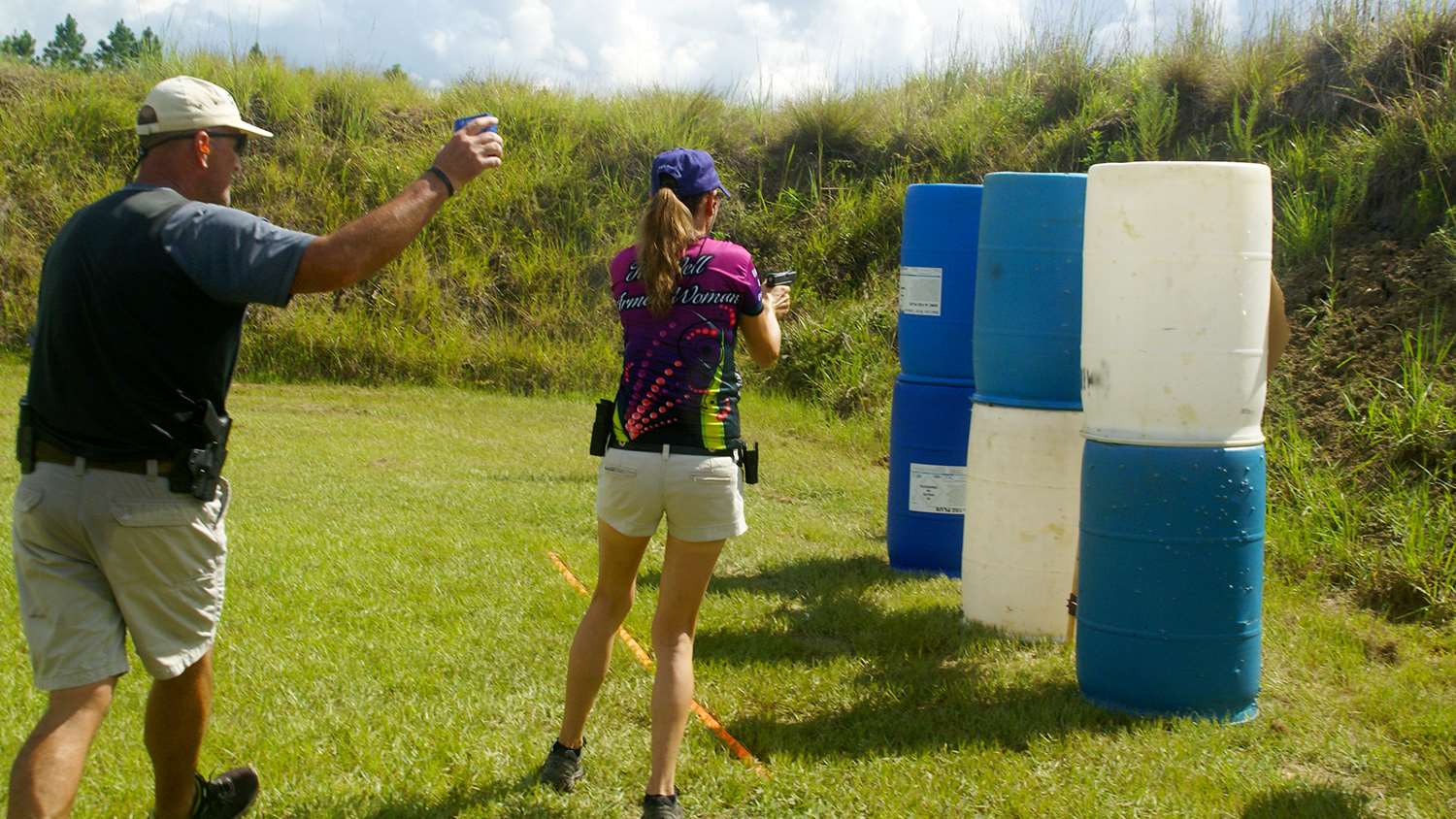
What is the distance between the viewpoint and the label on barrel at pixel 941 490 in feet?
22.3

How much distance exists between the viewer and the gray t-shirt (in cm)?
285

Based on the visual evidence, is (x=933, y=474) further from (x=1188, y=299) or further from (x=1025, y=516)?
(x=1188, y=299)

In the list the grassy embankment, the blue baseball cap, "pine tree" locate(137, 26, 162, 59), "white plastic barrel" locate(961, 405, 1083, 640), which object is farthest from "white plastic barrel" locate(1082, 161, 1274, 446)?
"pine tree" locate(137, 26, 162, 59)

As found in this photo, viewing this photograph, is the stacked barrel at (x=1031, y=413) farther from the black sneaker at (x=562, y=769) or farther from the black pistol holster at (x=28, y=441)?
the black pistol holster at (x=28, y=441)

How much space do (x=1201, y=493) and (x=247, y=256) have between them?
3.26 meters

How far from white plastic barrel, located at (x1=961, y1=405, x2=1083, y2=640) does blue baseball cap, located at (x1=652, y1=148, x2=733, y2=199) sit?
2326 mm

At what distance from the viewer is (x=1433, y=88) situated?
33.8 ft

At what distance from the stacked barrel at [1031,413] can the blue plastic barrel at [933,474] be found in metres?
1.10

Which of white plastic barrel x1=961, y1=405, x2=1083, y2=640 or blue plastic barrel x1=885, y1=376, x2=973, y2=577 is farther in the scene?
blue plastic barrel x1=885, y1=376, x2=973, y2=577

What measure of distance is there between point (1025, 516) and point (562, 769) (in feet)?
8.16

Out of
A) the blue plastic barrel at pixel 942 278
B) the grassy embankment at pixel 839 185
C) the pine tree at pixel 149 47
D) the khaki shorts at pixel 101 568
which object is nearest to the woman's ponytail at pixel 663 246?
the khaki shorts at pixel 101 568

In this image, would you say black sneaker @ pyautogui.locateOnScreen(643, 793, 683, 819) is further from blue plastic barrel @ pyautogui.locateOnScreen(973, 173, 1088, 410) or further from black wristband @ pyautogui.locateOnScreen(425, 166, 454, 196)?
blue plastic barrel @ pyautogui.locateOnScreen(973, 173, 1088, 410)

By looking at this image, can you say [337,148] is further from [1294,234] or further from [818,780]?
[818,780]

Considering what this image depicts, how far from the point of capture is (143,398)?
9.86 feet
